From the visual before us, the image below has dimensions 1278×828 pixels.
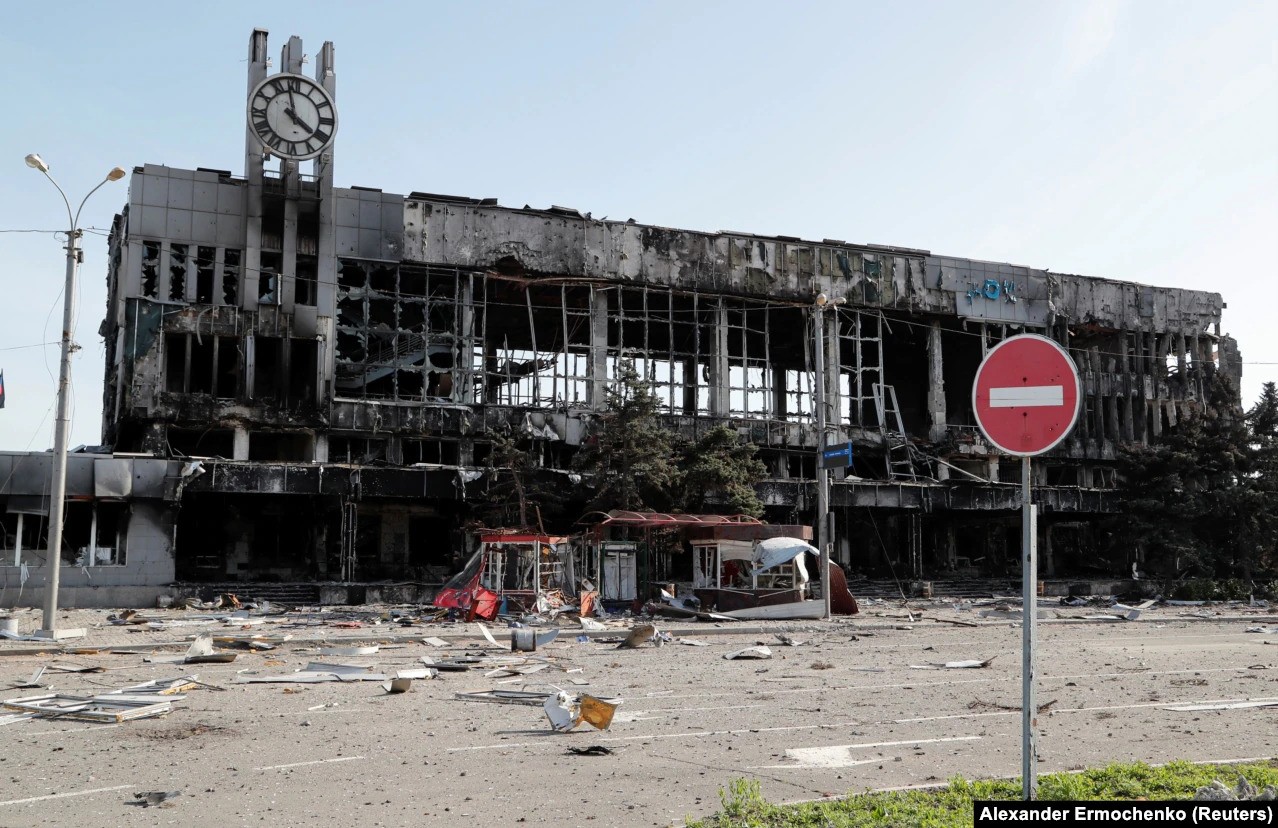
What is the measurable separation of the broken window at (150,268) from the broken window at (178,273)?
57 centimetres

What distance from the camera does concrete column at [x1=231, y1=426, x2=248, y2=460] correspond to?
4781cm

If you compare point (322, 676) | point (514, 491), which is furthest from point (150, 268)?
point (322, 676)

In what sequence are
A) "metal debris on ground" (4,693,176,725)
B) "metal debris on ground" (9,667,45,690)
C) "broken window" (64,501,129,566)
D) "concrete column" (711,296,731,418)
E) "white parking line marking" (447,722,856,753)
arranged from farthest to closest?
"concrete column" (711,296,731,418) → "broken window" (64,501,129,566) → "metal debris on ground" (9,667,45,690) → "metal debris on ground" (4,693,176,725) → "white parking line marking" (447,722,856,753)

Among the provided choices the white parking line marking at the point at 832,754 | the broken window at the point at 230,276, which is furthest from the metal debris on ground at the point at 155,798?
the broken window at the point at 230,276

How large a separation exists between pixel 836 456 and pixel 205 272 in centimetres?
3342

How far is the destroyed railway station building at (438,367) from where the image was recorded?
152 feet

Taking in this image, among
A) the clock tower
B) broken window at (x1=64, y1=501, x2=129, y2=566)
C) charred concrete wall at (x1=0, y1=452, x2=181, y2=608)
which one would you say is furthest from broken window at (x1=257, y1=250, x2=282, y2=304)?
broken window at (x1=64, y1=501, x2=129, y2=566)

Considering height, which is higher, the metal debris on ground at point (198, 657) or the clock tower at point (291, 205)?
the clock tower at point (291, 205)

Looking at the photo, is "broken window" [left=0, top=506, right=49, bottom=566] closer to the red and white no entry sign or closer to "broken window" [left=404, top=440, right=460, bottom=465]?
"broken window" [left=404, top=440, right=460, bottom=465]

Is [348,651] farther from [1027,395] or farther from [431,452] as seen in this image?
[431,452]

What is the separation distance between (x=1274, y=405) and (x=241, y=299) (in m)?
48.1

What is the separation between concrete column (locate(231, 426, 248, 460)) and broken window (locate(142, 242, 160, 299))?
704cm

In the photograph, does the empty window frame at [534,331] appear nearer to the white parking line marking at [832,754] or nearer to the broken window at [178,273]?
the broken window at [178,273]

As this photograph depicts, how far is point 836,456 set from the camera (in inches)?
1149
